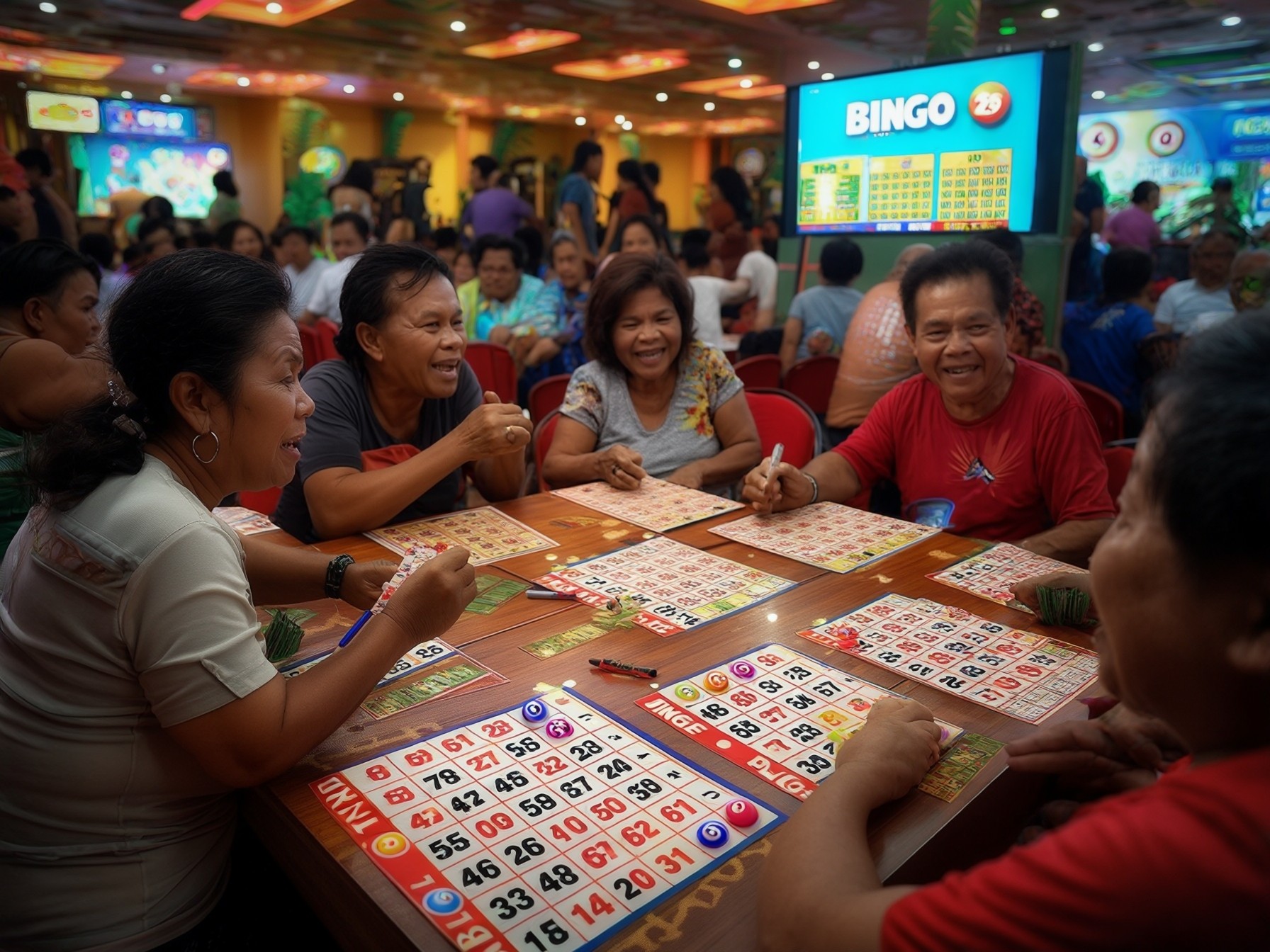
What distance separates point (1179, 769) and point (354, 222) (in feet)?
20.6

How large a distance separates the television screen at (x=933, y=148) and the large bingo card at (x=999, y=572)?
127 inches

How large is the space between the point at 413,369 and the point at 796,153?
406 centimetres

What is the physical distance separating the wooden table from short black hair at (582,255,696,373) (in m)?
1.07

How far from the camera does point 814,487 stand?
2.23 meters

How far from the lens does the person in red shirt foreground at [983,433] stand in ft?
6.80

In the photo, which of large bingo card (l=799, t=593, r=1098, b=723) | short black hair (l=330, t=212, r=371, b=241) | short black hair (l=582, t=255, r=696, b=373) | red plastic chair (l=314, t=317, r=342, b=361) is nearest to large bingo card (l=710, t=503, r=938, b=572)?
large bingo card (l=799, t=593, r=1098, b=723)

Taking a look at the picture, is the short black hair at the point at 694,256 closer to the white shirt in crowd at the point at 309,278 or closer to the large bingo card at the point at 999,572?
the white shirt in crowd at the point at 309,278

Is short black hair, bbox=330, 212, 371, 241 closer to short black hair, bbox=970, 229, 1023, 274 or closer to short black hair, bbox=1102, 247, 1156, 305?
short black hair, bbox=970, 229, 1023, 274

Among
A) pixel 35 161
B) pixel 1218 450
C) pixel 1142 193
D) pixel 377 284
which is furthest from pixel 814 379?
pixel 1142 193

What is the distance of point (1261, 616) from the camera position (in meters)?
0.64

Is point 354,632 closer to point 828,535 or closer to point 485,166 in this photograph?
point 828,535

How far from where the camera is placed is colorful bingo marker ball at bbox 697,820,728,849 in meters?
0.93

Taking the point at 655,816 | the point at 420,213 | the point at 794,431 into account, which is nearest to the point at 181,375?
the point at 655,816

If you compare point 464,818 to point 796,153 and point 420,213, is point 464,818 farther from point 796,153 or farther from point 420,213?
point 420,213
